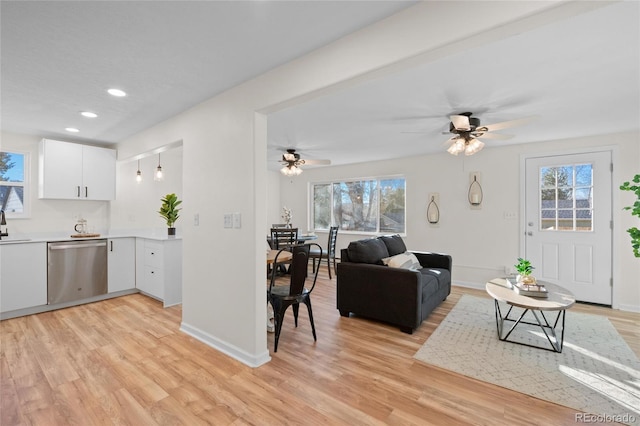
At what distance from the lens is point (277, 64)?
220 centimetres

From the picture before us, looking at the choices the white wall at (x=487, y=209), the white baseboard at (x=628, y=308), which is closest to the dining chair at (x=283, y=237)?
the white wall at (x=487, y=209)

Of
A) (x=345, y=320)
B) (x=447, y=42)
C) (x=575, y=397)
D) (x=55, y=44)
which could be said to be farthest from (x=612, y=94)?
(x=55, y=44)

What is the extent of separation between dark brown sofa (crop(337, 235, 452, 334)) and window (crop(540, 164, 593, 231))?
203cm

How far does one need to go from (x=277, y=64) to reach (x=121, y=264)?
3851 mm

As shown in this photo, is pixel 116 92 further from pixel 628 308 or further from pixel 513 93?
pixel 628 308

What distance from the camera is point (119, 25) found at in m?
1.72

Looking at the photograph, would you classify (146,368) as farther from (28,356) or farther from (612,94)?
(612,94)

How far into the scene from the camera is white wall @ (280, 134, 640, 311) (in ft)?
12.6

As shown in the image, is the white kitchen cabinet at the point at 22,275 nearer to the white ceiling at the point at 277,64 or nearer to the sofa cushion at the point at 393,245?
the white ceiling at the point at 277,64

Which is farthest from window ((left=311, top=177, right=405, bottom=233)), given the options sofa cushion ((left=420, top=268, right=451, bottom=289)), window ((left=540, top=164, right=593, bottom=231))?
window ((left=540, top=164, right=593, bottom=231))

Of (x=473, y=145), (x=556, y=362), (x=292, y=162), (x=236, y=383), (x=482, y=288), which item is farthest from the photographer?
(x=292, y=162)

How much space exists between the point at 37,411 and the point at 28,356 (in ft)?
3.28

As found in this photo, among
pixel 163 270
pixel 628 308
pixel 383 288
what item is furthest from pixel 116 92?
pixel 628 308

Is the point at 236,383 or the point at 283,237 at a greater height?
the point at 283,237
